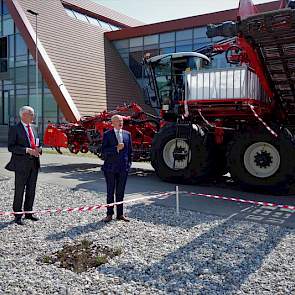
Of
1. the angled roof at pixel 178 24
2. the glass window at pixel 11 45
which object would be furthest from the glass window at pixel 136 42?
the glass window at pixel 11 45

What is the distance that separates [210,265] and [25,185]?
3.17 m

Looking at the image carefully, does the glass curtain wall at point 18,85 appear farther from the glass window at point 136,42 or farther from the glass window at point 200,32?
the glass window at point 200,32

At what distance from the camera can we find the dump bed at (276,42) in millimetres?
6781

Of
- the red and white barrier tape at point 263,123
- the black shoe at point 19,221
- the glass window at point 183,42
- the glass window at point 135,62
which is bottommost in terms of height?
the black shoe at point 19,221

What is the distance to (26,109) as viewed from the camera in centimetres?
600

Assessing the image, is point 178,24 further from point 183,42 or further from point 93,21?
point 93,21

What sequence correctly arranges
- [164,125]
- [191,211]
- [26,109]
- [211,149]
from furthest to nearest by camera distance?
[164,125] → [211,149] → [191,211] → [26,109]

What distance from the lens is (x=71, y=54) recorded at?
27750 mm

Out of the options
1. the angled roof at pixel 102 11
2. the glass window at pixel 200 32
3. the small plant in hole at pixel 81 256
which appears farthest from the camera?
the angled roof at pixel 102 11

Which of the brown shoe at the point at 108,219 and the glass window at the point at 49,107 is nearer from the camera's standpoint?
the brown shoe at the point at 108,219

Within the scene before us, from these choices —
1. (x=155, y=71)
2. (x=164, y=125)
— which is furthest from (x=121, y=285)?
(x=155, y=71)

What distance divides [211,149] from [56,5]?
25.0 m

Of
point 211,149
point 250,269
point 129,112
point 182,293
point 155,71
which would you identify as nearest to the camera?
point 182,293

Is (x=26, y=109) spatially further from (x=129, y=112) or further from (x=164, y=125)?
(x=129, y=112)
